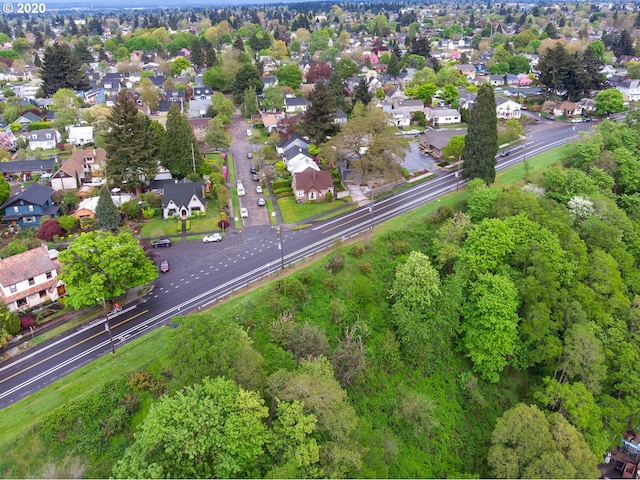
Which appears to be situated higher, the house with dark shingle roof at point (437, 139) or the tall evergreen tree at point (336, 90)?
the tall evergreen tree at point (336, 90)

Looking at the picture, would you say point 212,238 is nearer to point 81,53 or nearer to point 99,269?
point 99,269

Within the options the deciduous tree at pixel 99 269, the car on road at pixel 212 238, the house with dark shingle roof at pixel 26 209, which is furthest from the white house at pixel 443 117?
the deciduous tree at pixel 99 269

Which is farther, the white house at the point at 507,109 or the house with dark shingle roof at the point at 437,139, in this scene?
the white house at the point at 507,109

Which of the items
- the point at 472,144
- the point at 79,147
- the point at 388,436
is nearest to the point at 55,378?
the point at 388,436

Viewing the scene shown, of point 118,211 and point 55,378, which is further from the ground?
point 118,211

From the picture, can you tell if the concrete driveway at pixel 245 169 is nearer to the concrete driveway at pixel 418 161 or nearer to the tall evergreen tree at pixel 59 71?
the concrete driveway at pixel 418 161

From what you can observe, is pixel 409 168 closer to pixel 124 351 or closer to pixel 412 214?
pixel 412 214
